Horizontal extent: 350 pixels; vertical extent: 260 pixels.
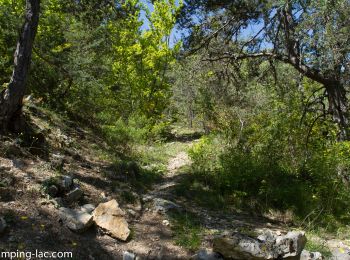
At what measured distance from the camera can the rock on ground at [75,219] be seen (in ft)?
15.1

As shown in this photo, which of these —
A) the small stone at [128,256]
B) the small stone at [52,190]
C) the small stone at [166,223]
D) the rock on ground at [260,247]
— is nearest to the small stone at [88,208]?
the small stone at [52,190]

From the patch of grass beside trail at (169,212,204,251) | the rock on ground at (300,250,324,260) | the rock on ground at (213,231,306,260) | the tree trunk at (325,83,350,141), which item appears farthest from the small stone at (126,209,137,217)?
the tree trunk at (325,83,350,141)

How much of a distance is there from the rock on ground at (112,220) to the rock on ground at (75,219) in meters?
0.18

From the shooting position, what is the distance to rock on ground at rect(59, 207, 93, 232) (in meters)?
4.59

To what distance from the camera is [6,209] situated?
173 inches

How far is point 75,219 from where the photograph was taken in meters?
4.68

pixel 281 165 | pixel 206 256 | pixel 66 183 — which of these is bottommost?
pixel 206 256


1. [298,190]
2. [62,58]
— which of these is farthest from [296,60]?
[62,58]

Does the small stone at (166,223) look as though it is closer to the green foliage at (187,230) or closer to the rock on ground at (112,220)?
the green foliage at (187,230)

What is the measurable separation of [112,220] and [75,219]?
57 centimetres

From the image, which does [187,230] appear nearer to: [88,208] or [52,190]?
[88,208]

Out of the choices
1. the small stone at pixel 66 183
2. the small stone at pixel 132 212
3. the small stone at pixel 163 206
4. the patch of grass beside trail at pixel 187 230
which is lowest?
the patch of grass beside trail at pixel 187 230

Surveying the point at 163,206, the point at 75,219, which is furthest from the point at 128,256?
the point at 163,206

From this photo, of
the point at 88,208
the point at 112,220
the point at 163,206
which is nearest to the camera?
the point at 112,220
